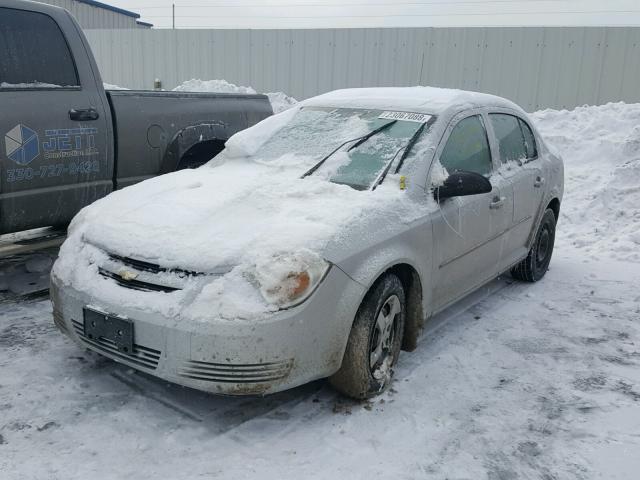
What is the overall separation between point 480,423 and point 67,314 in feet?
7.43

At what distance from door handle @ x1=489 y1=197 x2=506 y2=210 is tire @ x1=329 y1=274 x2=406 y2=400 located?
1.25 meters

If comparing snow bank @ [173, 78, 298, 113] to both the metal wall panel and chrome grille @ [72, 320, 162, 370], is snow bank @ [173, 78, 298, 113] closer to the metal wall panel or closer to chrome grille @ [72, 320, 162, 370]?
the metal wall panel

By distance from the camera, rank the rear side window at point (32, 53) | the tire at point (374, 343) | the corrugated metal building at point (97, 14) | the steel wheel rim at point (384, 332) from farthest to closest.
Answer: the corrugated metal building at point (97, 14) → the rear side window at point (32, 53) → the steel wheel rim at point (384, 332) → the tire at point (374, 343)

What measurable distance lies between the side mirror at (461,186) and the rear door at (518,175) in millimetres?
941

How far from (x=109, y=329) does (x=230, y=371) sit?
2.24 ft

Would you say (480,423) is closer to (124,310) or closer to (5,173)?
(124,310)

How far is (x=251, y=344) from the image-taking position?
2869mm

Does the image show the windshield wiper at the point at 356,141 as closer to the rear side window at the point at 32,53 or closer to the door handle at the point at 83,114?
the door handle at the point at 83,114

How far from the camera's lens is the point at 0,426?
305 cm

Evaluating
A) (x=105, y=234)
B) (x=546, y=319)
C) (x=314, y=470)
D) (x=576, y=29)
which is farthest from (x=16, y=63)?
(x=576, y=29)

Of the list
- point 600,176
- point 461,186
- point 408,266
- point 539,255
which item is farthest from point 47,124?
point 600,176

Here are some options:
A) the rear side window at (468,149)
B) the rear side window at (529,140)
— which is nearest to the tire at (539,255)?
the rear side window at (529,140)

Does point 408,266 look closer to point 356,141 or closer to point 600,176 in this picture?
point 356,141

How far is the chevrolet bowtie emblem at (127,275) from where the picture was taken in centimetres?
313
